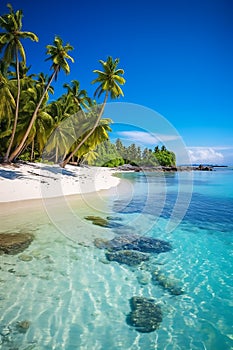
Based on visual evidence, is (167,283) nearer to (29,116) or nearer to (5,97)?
(5,97)

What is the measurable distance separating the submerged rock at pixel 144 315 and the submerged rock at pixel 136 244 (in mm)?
3055

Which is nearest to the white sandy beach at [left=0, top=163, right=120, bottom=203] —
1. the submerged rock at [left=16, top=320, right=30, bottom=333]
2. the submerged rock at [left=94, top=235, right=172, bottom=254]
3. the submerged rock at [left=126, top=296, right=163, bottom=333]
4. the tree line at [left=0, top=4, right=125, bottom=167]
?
the tree line at [left=0, top=4, right=125, bottom=167]

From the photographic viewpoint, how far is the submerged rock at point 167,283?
5.88 m

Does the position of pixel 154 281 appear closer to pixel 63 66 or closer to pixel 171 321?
pixel 171 321

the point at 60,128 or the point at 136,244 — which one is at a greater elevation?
the point at 60,128

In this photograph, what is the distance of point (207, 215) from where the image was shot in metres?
15.5

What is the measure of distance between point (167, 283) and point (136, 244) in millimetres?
2849

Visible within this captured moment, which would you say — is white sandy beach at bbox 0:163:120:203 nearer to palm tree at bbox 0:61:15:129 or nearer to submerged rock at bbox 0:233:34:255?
palm tree at bbox 0:61:15:129

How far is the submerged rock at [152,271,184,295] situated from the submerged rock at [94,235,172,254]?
68.0 inches

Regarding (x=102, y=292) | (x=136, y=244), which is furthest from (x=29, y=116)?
(x=102, y=292)

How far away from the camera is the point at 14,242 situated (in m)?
8.34

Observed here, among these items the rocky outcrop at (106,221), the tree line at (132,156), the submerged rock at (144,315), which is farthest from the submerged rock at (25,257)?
the tree line at (132,156)

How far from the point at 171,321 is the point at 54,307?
7.67 ft

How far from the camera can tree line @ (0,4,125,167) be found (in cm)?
2184
